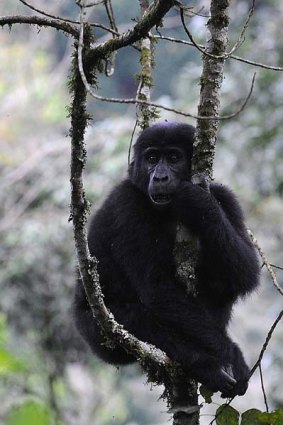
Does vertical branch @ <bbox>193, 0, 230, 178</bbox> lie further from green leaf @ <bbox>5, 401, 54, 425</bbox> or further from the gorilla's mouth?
green leaf @ <bbox>5, 401, 54, 425</bbox>

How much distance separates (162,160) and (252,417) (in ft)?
6.75

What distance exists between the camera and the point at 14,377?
12508mm

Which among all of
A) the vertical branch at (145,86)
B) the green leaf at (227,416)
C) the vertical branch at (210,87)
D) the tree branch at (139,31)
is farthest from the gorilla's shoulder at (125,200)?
the tree branch at (139,31)

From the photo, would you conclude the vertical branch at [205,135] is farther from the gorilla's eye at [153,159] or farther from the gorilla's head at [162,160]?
the gorilla's eye at [153,159]

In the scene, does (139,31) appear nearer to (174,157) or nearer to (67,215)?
(174,157)

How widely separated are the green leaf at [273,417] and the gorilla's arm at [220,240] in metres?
1.34

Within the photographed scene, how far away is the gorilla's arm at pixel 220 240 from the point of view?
4.91 m

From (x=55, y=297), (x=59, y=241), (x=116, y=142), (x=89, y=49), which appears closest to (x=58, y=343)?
(x=55, y=297)

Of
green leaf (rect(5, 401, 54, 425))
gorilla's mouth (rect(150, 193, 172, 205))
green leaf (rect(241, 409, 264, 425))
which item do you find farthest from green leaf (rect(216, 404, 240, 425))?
green leaf (rect(5, 401, 54, 425))

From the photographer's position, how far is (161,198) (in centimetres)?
527

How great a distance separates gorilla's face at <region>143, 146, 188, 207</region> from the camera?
17.2 ft

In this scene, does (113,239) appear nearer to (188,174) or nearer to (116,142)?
(188,174)

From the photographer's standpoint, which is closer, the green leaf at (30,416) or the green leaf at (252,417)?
the green leaf at (252,417)

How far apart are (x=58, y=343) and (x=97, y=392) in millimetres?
2447
